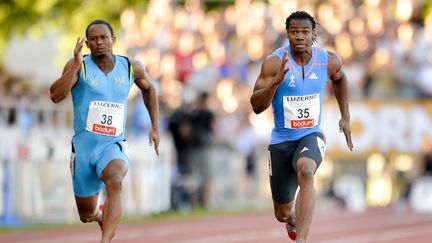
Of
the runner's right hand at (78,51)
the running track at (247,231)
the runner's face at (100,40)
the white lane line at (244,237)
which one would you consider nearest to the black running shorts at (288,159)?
the runner's face at (100,40)

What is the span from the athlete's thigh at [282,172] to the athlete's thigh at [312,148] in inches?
4.9

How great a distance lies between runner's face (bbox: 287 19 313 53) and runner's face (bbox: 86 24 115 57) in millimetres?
1530

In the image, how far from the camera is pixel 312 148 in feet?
36.5

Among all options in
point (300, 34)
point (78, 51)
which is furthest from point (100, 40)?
point (300, 34)

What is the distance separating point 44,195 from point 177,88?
418 cm

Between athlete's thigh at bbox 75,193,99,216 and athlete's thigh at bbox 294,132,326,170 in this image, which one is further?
athlete's thigh at bbox 75,193,99,216

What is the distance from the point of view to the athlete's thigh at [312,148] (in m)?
11.1

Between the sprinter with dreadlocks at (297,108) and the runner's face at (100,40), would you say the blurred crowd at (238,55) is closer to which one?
the runner's face at (100,40)

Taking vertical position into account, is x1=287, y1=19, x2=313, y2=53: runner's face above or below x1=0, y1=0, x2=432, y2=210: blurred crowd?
above

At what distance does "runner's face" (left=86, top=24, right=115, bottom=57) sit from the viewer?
35.7 ft

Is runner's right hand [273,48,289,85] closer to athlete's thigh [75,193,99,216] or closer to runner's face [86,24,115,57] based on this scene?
runner's face [86,24,115,57]

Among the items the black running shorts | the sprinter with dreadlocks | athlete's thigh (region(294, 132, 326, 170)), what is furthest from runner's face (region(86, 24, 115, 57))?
athlete's thigh (region(294, 132, 326, 170))

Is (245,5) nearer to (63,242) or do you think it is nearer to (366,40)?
(366,40)

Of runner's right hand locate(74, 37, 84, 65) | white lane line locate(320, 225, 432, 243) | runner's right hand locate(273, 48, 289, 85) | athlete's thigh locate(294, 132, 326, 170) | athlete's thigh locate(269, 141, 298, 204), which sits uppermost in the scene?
runner's right hand locate(74, 37, 84, 65)
